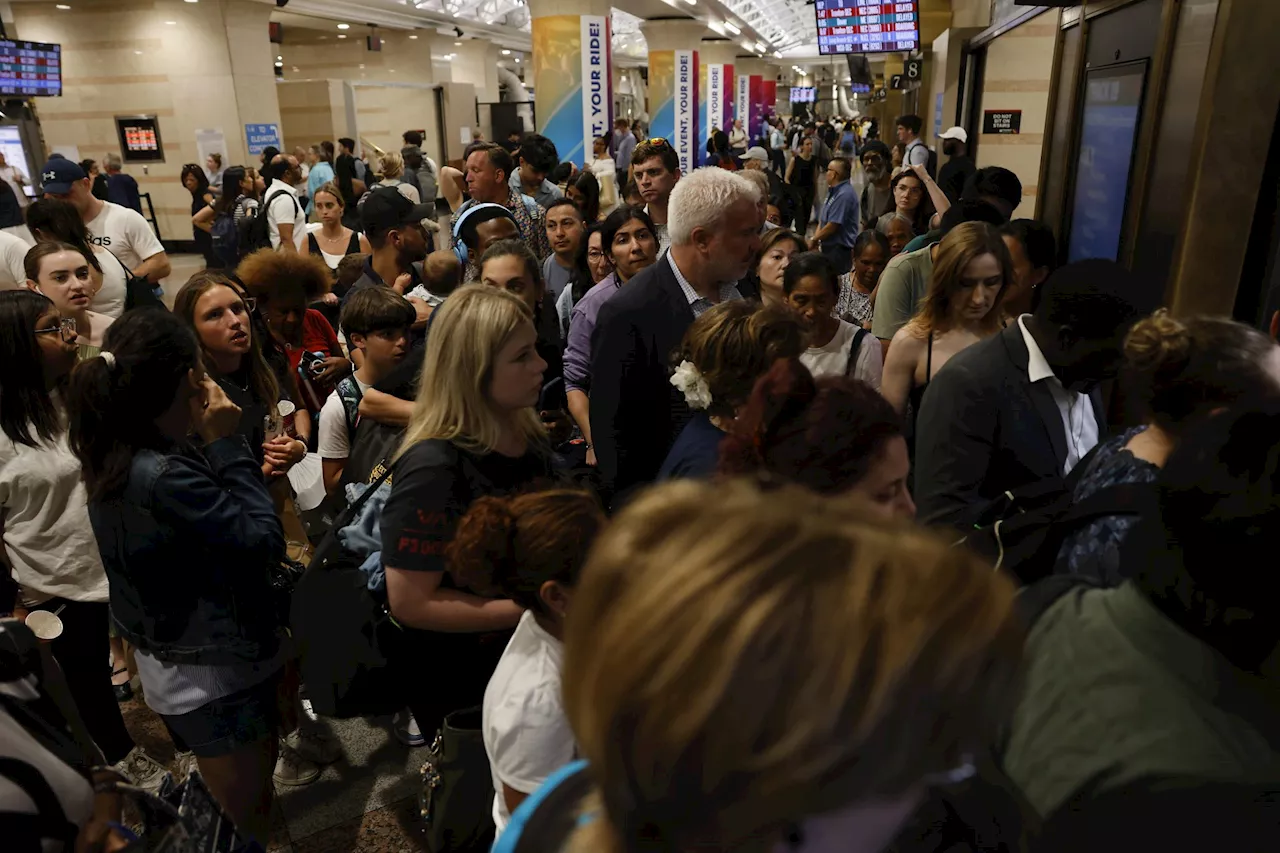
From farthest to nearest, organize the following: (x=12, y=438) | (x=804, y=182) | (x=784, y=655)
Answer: (x=804, y=182) → (x=12, y=438) → (x=784, y=655)

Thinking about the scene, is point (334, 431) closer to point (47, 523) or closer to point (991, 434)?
point (47, 523)

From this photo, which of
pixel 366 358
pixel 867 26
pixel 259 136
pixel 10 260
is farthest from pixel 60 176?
pixel 259 136

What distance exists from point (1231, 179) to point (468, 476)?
270 cm

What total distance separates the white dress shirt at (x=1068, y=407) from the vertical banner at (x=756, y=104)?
33.2 meters

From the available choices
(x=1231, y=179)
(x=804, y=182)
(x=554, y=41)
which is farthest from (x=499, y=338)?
(x=804, y=182)

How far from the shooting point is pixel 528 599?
1.49 meters

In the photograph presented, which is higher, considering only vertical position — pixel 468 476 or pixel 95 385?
pixel 95 385

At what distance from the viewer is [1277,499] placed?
956mm

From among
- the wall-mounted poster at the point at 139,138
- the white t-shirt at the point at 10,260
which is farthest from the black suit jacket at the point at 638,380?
the wall-mounted poster at the point at 139,138

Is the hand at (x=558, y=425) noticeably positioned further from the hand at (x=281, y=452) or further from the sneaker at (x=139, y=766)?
the sneaker at (x=139, y=766)

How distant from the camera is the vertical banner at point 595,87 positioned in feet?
32.4

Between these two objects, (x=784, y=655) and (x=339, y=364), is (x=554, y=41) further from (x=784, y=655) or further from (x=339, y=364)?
(x=784, y=655)

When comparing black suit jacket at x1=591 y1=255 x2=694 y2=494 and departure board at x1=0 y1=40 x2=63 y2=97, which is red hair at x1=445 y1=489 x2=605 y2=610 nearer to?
black suit jacket at x1=591 y1=255 x2=694 y2=494

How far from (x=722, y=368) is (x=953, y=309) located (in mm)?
1311
